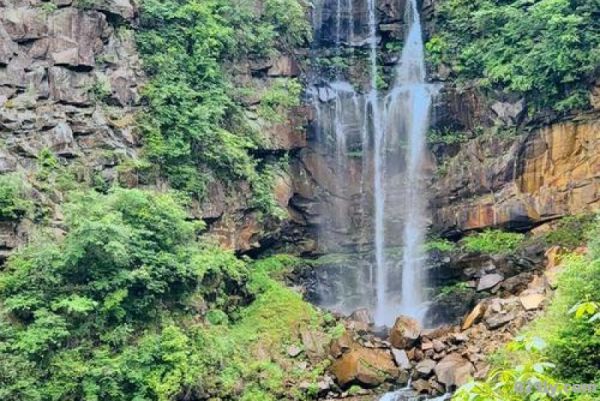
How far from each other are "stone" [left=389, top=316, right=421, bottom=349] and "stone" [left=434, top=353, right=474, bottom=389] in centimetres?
137

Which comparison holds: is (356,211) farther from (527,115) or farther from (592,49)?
(592,49)

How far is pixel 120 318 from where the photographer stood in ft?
39.0

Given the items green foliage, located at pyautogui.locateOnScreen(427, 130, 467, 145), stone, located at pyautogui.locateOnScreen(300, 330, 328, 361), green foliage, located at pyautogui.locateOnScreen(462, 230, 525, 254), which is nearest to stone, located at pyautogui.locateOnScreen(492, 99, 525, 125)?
green foliage, located at pyautogui.locateOnScreen(427, 130, 467, 145)

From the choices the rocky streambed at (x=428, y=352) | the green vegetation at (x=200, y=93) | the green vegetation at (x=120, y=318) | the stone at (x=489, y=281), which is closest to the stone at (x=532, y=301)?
the rocky streambed at (x=428, y=352)

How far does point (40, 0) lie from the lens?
51.1 feet

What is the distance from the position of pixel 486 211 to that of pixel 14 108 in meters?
13.6

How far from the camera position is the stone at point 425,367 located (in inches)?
549

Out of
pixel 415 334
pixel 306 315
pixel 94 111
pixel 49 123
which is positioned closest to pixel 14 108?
pixel 49 123

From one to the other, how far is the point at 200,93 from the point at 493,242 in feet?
32.1

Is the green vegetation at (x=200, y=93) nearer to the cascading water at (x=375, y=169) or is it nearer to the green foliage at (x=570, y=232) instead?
the cascading water at (x=375, y=169)

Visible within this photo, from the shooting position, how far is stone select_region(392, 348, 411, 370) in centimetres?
1461

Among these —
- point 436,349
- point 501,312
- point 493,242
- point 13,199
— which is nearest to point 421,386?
point 436,349

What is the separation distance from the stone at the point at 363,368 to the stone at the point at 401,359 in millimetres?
131

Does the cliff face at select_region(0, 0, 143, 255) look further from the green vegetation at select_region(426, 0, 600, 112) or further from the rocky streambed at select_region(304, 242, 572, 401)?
the green vegetation at select_region(426, 0, 600, 112)
